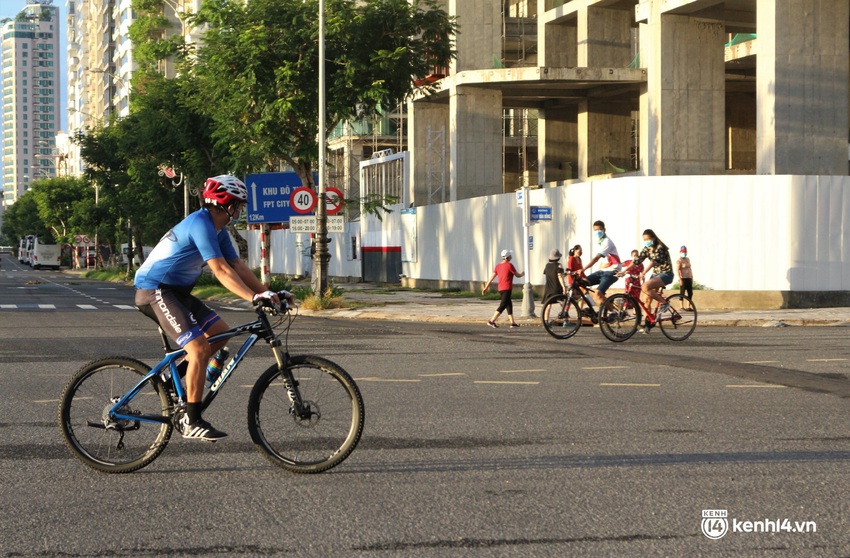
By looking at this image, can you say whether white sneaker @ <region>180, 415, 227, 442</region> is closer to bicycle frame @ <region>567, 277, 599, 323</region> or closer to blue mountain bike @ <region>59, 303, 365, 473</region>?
blue mountain bike @ <region>59, 303, 365, 473</region>

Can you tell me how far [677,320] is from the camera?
65.5 ft

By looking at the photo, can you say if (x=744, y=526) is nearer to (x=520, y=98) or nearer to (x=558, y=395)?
(x=558, y=395)

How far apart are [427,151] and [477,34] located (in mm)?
6061

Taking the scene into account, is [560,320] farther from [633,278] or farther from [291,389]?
[291,389]

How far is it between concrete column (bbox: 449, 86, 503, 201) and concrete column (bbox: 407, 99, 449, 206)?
398cm

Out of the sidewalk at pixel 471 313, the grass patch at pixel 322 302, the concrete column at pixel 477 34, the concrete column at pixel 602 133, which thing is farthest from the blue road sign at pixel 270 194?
→ the concrete column at pixel 602 133

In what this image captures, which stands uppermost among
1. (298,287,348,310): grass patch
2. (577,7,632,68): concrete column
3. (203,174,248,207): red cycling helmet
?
(577,7,632,68): concrete column

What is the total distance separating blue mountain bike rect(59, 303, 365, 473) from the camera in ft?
24.8

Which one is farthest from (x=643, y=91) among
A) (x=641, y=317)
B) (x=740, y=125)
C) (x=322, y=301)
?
(x=641, y=317)

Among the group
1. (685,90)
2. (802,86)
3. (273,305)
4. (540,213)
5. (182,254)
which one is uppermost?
(685,90)

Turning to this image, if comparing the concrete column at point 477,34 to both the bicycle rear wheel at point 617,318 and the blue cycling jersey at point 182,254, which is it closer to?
the bicycle rear wheel at point 617,318

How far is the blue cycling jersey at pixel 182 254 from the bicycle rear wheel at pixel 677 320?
1329 cm

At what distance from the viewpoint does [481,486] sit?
725 centimetres

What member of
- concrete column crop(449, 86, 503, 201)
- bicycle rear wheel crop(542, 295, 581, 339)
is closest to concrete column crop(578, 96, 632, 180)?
concrete column crop(449, 86, 503, 201)
